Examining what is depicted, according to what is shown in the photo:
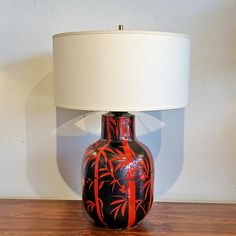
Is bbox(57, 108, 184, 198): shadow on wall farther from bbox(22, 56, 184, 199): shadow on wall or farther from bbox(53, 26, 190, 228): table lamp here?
bbox(53, 26, 190, 228): table lamp

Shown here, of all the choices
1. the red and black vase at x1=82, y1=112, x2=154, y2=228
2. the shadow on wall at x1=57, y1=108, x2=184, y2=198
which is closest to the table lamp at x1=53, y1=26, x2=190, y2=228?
the red and black vase at x1=82, y1=112, x2=154, y2=228

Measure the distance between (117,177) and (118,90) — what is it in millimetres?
302

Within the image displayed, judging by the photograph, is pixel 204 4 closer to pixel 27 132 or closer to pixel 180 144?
pixel 180 144

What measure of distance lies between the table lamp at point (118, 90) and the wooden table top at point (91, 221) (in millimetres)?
81

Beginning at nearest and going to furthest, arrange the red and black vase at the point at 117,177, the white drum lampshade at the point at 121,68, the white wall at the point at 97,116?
the white drum lampshade at the point at 121,68
the red and black vase at the point at 117,177
the white wall at the point at 97,116

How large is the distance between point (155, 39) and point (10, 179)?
3.04 ft

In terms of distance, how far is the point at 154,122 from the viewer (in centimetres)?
132

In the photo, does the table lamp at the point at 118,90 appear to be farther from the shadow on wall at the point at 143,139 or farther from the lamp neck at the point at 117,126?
the shadow on wall at the point at 143,139

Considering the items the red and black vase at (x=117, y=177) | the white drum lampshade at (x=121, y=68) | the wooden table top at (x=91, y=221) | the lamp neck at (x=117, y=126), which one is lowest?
the wooden table top at (x=91, y=221)

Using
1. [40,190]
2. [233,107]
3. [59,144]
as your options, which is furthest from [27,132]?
[233,107]

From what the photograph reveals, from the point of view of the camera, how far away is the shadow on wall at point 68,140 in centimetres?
132

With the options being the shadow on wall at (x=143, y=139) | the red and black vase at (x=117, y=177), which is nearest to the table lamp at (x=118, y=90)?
the red and black vase at (x=117, y=177)

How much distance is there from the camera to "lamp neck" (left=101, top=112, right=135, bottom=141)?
3.39 feet

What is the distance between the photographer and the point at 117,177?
99 centimetres
